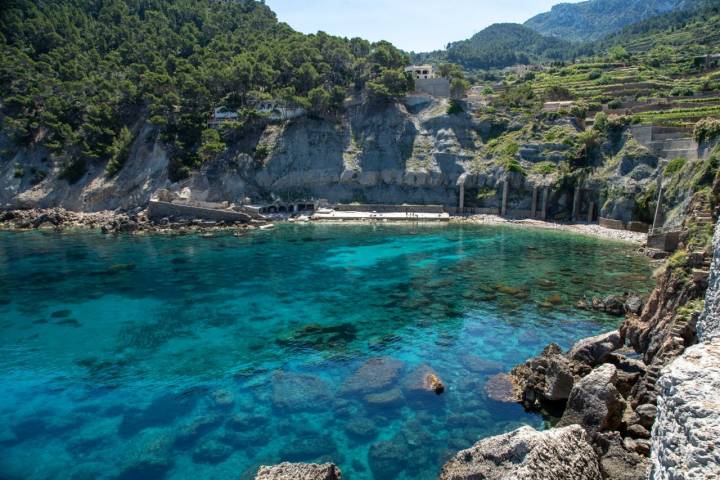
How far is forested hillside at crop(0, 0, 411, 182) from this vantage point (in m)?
83.4

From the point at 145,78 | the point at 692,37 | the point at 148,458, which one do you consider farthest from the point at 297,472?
the point at 692,37

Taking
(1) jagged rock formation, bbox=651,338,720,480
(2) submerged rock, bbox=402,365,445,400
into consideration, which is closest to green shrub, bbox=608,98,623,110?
(2) submerged rock, bbox=402,365,445,400

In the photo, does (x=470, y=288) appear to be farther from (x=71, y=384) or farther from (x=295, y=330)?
(x=71, y=384)

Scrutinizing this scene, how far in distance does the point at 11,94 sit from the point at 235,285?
75.9 meters

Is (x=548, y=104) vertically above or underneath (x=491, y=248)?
above

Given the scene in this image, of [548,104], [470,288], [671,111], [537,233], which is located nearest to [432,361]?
[470,288]

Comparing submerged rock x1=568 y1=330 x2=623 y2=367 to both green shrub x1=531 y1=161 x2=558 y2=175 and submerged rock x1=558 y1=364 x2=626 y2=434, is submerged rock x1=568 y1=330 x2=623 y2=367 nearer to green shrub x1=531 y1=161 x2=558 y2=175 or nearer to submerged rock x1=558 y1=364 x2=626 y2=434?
submerged rock x1=558 y1=364 x2=626 y2=434

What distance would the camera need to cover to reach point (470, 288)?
41312mm

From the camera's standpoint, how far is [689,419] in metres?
9.12

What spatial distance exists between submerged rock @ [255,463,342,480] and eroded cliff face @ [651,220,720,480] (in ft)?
32.3

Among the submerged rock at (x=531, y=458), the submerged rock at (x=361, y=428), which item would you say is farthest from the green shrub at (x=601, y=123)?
the submerged rock at (x=531, y=458)

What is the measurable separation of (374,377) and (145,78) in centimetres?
8097

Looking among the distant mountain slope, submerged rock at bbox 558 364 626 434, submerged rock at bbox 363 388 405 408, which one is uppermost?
the distant mountain slope

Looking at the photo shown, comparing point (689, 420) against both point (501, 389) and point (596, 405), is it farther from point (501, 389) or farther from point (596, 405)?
point (501, 389)
